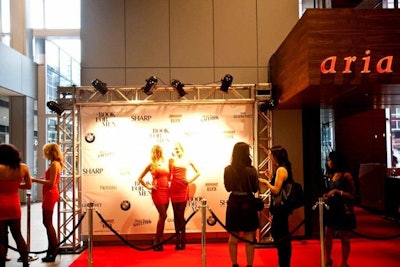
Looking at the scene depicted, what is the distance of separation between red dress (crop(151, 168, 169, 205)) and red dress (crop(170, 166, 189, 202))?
0.32 feet

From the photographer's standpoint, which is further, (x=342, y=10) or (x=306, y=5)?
(x=306, y=5)

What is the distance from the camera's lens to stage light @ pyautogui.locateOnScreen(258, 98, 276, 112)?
603 centimetres

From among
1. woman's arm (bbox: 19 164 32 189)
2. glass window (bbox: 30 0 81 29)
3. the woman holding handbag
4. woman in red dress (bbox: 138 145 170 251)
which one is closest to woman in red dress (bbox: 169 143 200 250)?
woman in red dress (bbox: 138 145 170 251)

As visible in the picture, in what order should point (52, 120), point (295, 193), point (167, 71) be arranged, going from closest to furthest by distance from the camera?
point (295, 193) < point (167, 71) < point (52, 120)

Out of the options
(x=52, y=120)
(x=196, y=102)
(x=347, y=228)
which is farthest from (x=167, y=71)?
(x=52, y=120)

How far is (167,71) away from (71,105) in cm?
165

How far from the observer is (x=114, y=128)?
6434mm

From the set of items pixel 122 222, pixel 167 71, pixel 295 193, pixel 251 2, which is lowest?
pixel 122 222

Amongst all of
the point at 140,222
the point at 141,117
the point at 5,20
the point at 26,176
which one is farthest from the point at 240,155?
the point at 5,20

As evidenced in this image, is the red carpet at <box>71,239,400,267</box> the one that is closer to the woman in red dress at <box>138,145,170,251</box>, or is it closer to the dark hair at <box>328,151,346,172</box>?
the woman in red dress at <box>138,145,170,251</box>

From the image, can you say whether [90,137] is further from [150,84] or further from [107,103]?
[150,84]

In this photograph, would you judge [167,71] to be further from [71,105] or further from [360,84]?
[360,84]

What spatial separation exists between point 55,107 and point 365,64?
4.04 meters

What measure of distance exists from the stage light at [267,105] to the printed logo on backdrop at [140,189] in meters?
2.15
